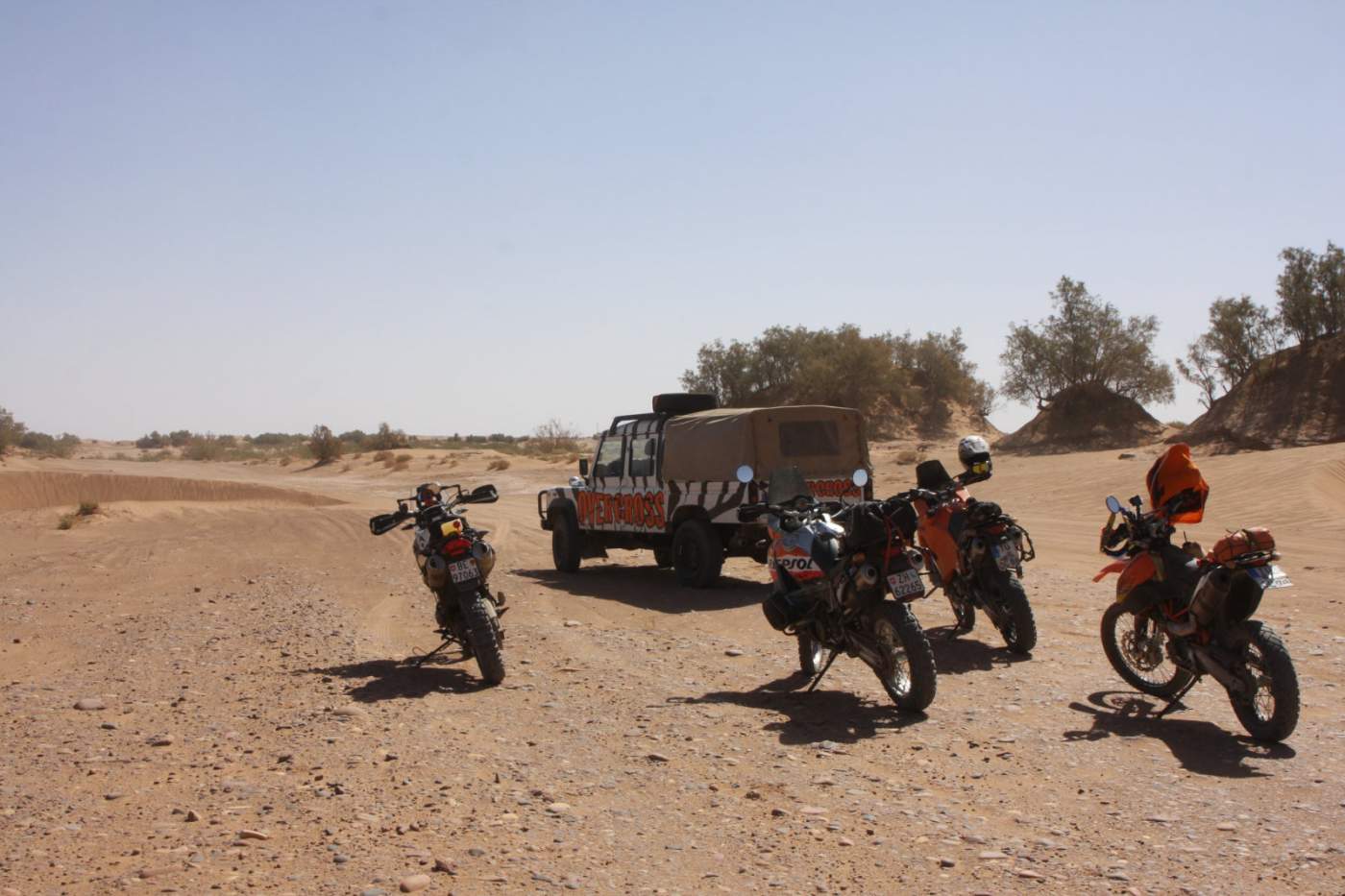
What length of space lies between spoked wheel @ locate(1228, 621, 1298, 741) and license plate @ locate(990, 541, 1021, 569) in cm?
255

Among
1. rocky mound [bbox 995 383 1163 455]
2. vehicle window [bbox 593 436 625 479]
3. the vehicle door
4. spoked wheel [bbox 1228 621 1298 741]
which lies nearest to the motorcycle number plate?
spoked wheel [bbox 1228 621 1298 741]

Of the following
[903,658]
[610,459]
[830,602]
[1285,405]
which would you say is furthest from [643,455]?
[1285,405]

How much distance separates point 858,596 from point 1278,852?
3.04 meters

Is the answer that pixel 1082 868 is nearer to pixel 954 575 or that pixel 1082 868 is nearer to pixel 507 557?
pixel 954 575

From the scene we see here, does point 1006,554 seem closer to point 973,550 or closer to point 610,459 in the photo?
point 973,550

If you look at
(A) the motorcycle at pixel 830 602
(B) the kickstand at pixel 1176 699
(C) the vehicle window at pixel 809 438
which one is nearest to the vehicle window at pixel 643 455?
(C) the vehicle window at pixel 809 438

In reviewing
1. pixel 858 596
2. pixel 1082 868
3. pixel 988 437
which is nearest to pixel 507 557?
pixel 858 596

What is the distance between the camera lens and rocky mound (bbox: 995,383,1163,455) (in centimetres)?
4126

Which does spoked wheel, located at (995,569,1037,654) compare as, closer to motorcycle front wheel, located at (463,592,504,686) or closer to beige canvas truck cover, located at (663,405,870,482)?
motorcycle front wheel, located at (463,592,504,686)

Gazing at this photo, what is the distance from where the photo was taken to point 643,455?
49.1 feet

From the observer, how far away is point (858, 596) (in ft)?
24.4

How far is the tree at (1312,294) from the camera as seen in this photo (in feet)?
118

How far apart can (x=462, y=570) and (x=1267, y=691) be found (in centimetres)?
516

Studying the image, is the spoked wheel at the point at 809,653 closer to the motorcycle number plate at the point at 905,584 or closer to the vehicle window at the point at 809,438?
the motorcycle number plate at the point at 905,584
